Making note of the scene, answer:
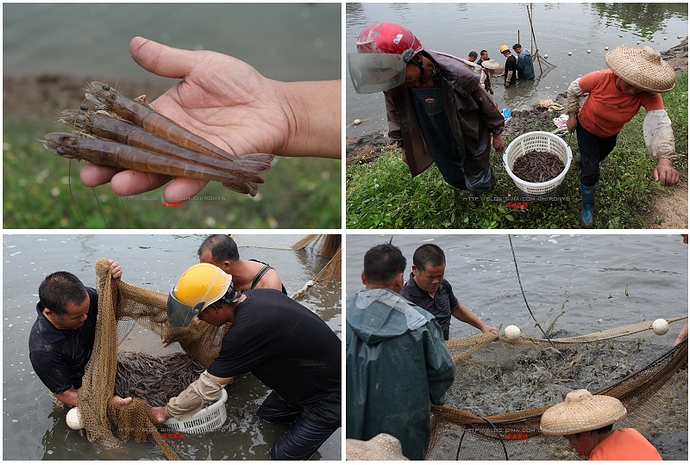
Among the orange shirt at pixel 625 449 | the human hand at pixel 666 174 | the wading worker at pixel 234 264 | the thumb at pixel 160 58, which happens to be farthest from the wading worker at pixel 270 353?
the human hand at pixel 666 174

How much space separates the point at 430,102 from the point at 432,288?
1389 mm

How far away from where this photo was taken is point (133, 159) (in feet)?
12.3

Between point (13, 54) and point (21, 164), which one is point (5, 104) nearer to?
point (13, 54)

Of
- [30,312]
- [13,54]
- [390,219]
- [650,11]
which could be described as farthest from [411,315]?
[650,11]

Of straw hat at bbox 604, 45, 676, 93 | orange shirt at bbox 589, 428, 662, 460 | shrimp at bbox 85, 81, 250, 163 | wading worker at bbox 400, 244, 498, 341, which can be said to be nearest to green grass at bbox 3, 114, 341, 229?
shrimp at bbox 85, 81, 250, 163

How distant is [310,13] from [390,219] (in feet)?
11.3

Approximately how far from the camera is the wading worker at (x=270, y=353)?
10.3ft

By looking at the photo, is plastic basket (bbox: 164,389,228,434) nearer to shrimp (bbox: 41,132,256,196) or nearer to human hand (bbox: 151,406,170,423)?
human hand (bbox: 151,406,170,423)

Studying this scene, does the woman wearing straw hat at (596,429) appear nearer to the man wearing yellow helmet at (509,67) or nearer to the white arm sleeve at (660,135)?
the white arm sleeve at (660,135)

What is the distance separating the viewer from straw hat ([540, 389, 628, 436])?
8.75 feet

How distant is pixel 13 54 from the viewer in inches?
288

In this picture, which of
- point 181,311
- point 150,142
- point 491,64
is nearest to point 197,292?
point 181,311

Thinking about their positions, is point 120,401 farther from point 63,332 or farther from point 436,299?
point 436,299

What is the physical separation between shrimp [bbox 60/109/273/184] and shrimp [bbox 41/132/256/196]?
0.13 feet
